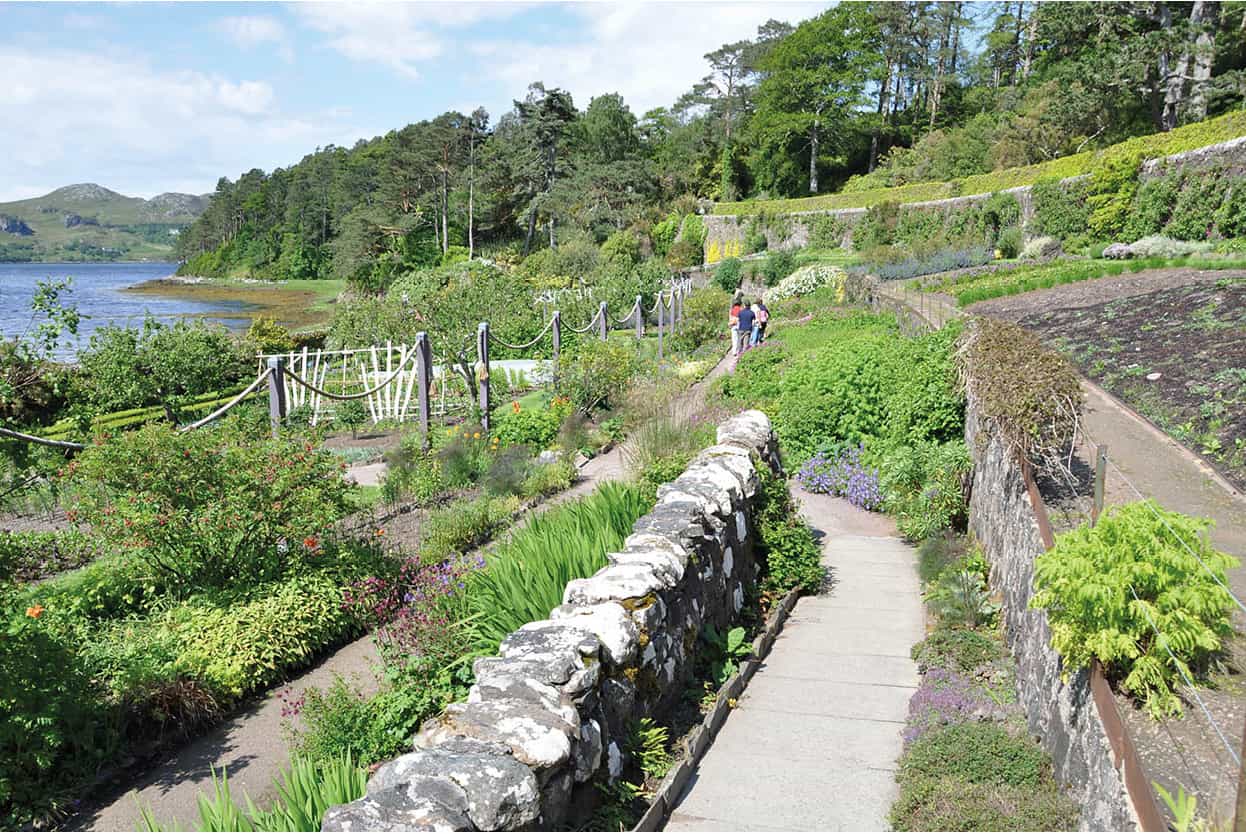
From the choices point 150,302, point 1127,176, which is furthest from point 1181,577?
point 150,302

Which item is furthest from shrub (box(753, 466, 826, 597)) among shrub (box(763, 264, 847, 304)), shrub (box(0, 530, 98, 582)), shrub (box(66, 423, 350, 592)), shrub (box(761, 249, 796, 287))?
shrub (box(761, 249, 796, 287))

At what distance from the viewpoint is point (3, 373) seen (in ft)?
31.3

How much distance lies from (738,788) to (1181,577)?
226cm

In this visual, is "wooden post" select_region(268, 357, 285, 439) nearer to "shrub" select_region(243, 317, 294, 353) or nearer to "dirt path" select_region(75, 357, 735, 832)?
"dirt path" select_region(75, 357, 735, 832)

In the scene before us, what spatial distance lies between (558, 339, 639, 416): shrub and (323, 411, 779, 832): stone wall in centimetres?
723

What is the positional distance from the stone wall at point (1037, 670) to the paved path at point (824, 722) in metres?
0.76

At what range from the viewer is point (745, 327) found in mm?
18203

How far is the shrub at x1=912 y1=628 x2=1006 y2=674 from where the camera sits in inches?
210

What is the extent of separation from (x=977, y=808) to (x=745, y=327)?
1504 centimetres

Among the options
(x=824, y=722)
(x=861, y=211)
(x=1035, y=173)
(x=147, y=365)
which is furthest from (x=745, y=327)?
(x=861, y=211)

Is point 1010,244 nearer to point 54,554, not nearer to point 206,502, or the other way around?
point 206,502

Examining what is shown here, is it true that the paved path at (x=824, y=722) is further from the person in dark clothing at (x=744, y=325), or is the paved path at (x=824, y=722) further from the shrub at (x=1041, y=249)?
the shrub at (x=1041, y=249)

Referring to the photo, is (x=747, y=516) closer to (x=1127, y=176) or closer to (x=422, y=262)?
(x=1127, y=176)

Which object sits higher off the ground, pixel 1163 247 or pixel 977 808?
pixel 1163 247
